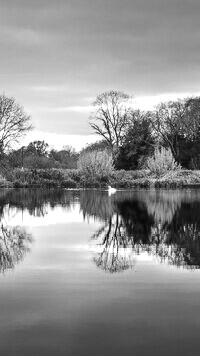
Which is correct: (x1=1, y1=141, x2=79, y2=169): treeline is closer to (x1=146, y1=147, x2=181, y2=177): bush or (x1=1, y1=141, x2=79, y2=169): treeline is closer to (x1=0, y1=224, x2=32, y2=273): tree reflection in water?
(x1=146, y1=147, x2=181, y2=177): bush

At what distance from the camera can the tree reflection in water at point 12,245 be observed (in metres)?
8.68

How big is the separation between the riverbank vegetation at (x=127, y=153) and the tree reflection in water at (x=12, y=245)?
29.7 meters

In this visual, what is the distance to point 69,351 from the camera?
4453 mm

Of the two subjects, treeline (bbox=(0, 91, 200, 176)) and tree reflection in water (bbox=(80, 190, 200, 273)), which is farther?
treeline (bbox=(0, 91, 200, 176))

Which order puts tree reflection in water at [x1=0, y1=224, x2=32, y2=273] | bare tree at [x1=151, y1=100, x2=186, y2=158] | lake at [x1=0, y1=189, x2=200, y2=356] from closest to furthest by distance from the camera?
lake at [x1=0, y1=189, x2=200, y2=356]
tree reflection in water at [x1=0, y1=224, x2=32, y2=273]
bare tree at [x1=151, y1=100, x2=186, y2=158]

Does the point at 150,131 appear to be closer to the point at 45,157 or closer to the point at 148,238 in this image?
the point at 45,157

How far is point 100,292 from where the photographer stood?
655 centimetres

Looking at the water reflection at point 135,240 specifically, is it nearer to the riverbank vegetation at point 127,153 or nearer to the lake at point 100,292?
the lake at point 100,292

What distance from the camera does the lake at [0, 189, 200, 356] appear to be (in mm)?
4691

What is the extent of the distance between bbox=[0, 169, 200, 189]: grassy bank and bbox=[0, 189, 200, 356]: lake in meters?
29.0

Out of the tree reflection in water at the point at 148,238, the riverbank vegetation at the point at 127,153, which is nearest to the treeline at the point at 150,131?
the riverbank vegetation at the point at 127,153

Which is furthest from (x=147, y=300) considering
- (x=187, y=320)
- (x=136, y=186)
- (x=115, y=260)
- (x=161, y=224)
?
(x=136, y=186)

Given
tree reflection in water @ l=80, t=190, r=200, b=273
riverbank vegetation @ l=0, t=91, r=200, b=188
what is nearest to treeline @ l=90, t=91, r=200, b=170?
riverbank vegetation @ l=0, t=91, r=200, b=188

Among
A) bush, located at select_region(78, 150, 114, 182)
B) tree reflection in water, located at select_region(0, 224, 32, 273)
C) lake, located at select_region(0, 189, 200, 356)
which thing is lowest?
lake, located at select_region(0, 189, 200, 356)
